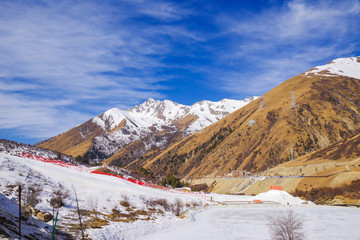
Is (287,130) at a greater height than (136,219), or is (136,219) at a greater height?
(287,130)

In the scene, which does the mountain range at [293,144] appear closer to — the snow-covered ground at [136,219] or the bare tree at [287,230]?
the snow-covered ground at [136,219]

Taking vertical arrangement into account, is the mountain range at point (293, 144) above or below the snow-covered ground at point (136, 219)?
above

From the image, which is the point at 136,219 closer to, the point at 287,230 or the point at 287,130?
the point at 287,230

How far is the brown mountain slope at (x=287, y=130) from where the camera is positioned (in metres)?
131

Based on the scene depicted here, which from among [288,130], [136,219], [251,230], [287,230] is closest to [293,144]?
[288,130]

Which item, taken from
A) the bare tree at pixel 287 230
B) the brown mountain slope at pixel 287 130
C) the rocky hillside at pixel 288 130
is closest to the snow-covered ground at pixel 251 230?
the bare tree at pixel 287 230

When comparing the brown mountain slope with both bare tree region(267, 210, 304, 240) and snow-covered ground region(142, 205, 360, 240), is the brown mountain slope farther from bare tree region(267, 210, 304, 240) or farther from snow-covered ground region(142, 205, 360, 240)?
bare tree region(267, 210, 304, 240)

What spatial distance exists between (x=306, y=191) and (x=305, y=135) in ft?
194

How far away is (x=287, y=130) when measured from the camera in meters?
138

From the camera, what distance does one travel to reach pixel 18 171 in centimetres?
4412

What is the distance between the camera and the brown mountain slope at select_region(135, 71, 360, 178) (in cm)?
13051

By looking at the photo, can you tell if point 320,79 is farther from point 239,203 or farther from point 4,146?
point 4,146

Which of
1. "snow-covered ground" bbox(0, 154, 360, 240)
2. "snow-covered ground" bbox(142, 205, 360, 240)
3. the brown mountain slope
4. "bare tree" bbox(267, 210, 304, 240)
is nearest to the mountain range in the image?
the brown mountain slope

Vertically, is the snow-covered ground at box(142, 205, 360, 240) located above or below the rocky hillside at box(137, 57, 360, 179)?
below
